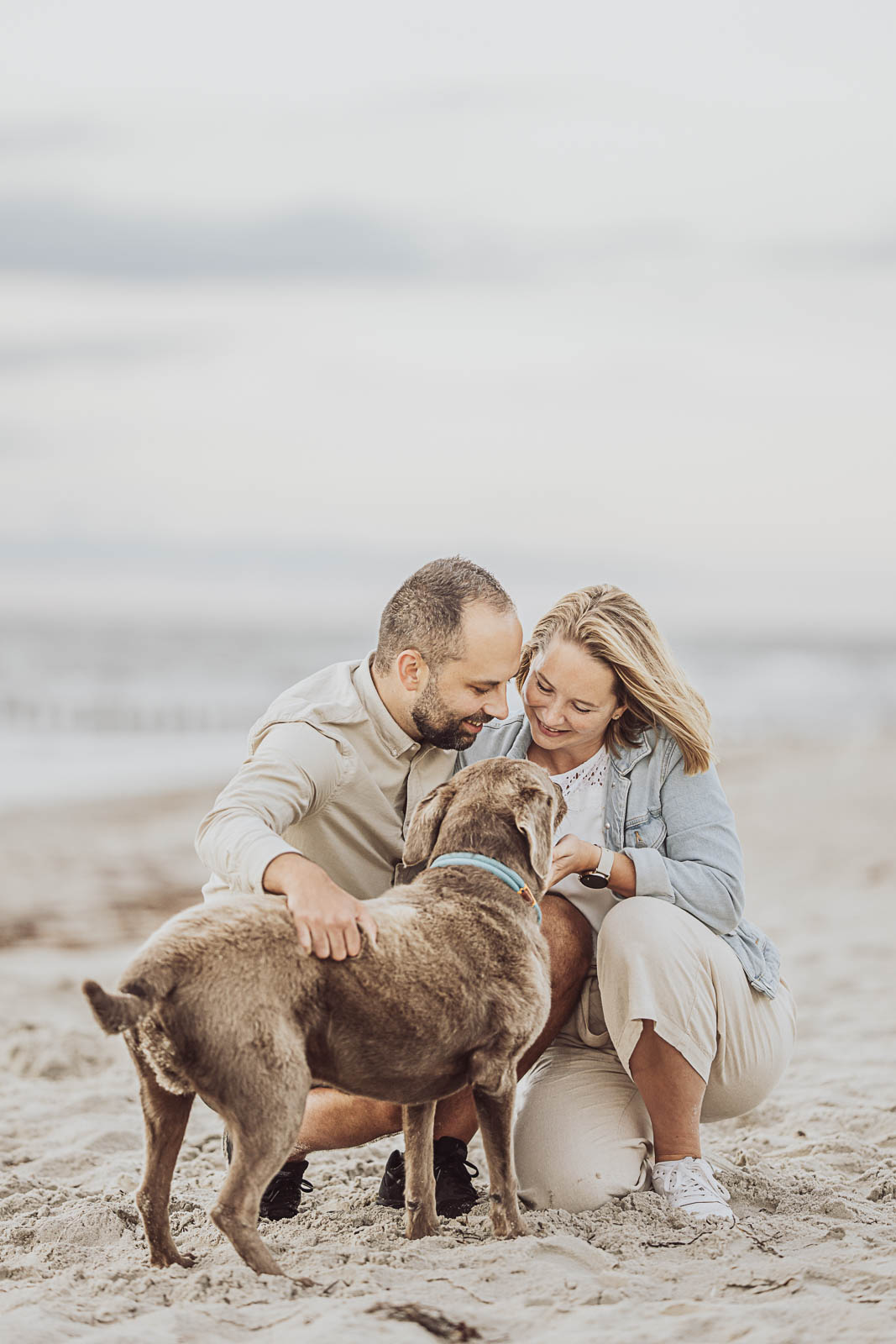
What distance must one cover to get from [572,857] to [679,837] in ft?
1.72

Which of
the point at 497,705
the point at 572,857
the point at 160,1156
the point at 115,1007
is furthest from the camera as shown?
the point at 497,705

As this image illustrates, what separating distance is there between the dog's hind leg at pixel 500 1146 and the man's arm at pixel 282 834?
0.61m

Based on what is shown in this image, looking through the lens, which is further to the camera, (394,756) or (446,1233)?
(394,756)

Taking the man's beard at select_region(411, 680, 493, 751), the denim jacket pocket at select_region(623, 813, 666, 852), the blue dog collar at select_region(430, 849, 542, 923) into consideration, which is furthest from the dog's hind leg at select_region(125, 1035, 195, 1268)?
the denim jacket pocket at select_region(623, 813, 666, 852)

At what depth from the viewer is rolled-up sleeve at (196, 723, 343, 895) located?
344 cm

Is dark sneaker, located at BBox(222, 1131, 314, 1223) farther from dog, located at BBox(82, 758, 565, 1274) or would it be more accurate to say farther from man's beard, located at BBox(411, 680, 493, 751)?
man's beard, located at BBox(411, 680, 493, 751)

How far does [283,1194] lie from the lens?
4.06 metres

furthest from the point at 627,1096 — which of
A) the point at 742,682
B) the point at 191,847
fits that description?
the point at 742,682

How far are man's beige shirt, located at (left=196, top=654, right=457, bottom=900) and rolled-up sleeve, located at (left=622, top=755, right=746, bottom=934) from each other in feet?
2.46

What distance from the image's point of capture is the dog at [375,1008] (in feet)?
9.86

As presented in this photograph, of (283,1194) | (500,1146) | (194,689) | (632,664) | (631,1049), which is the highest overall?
(632,664)

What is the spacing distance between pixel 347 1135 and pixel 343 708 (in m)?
1.38

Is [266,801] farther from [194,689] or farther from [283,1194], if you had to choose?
[194,689]

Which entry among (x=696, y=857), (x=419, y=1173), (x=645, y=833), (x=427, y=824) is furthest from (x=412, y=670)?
(x=419, y=1173)
